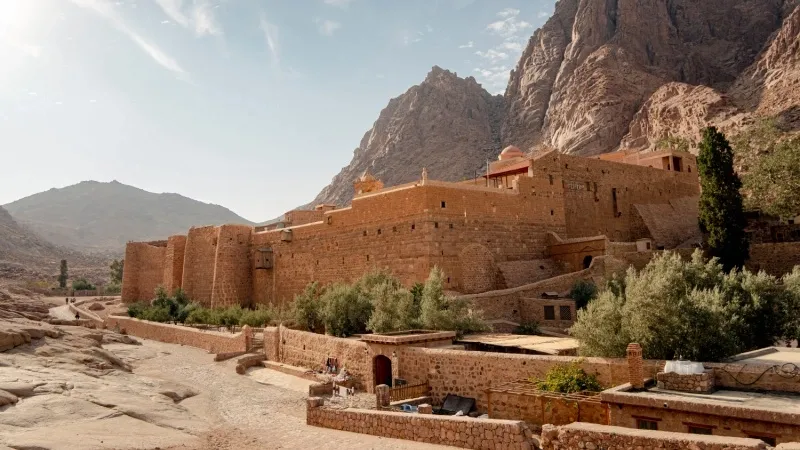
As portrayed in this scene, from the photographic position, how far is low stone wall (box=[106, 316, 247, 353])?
894 inches

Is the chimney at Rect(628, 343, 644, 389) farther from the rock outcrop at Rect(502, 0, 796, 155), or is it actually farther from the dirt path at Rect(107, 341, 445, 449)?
the rock outcrop at Rect(502, 0, 796, 155)

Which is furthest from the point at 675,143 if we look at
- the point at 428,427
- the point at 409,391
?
the point at 428,427

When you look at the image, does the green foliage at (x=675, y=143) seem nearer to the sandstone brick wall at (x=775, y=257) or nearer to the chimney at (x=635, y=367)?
the sandstone brick wall at (x=775, y=257)

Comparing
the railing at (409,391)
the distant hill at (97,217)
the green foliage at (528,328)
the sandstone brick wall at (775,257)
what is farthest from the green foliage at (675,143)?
the distant hill at (97,217)

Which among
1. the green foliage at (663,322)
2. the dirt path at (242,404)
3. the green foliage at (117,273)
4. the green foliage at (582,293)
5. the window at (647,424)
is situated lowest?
the dirt path at (242,404)

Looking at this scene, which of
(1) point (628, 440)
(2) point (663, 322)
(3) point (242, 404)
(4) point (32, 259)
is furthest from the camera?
(4) point (32, 259)

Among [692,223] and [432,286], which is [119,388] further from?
[692,223]

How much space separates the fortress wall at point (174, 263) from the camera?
35.7 m

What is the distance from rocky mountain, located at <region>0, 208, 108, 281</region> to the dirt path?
47.1 m

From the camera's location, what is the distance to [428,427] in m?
9.75

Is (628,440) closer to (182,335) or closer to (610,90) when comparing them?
(182,335)

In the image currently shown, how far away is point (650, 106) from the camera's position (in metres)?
55.5

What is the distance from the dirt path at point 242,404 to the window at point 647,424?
130 inches

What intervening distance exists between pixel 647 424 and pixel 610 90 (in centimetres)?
5906
